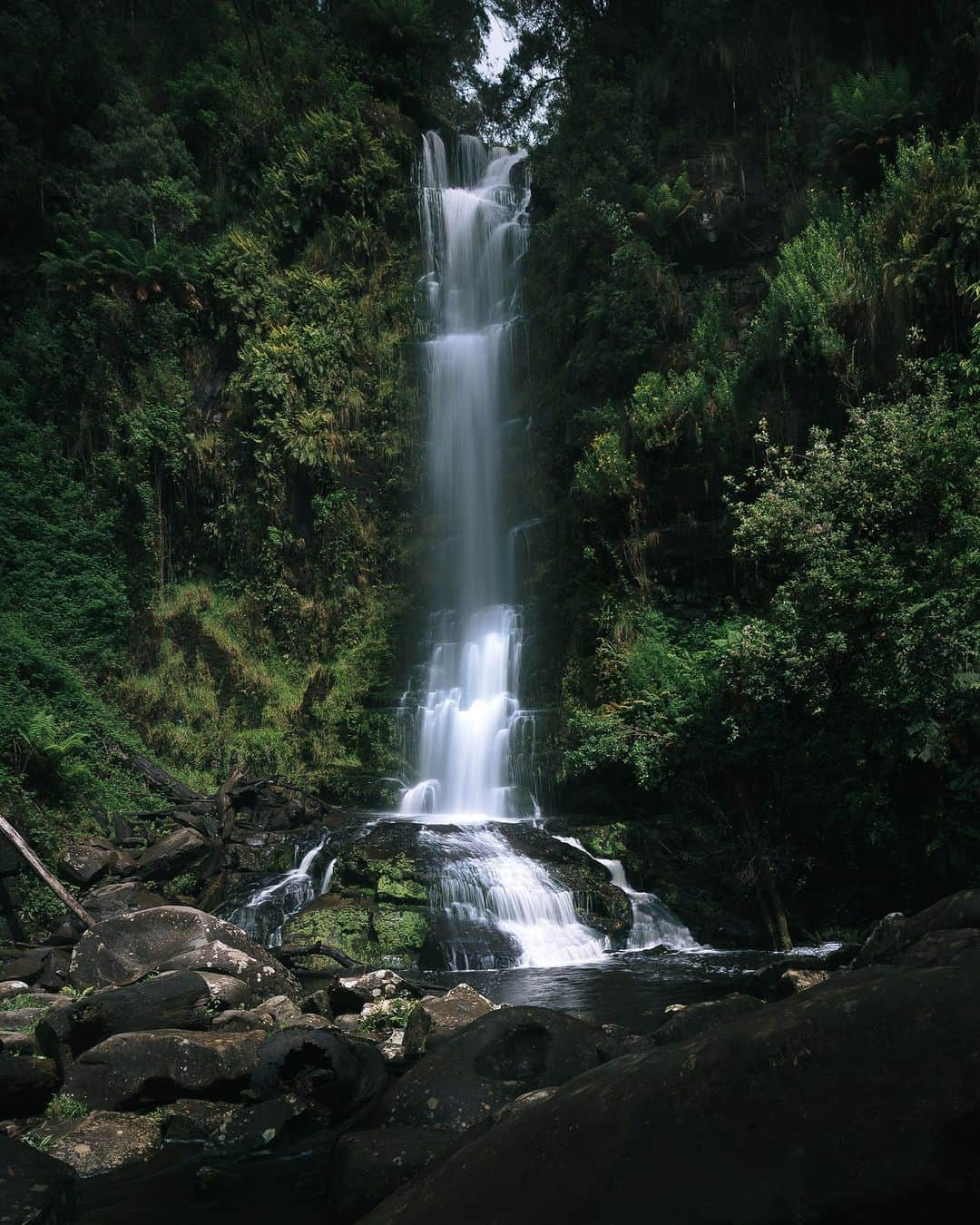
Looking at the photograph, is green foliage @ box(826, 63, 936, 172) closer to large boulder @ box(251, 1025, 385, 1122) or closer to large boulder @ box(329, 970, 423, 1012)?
large boulder @ box(329, 970, 423, 1012)

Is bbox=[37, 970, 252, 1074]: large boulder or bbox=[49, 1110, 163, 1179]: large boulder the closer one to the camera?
bbox=[49, 1110, 163, 1179]: large boulder

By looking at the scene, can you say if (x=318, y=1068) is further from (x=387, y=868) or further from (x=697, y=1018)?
(x=387, y=868)

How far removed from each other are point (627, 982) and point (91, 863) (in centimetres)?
821

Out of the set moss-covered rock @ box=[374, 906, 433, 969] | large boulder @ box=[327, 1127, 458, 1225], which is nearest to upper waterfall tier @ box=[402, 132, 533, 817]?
moss-covered rock @ box=[374, 906, 433, 969]

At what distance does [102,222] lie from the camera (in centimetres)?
2253

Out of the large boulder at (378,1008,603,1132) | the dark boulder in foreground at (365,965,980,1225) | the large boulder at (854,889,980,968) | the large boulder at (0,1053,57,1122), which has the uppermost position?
the dark boulder in foreground at (365,965,980,1225)

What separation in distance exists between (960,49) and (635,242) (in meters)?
6.55

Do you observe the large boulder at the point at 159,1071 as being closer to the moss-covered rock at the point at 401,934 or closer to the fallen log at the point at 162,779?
the moss-covered rock at the point at 401,934

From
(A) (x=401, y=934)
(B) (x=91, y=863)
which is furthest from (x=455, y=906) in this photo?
(B) (x=91, y=863)

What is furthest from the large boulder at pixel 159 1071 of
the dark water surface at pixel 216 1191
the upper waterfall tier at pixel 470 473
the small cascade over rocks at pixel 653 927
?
the upper waterfall tier at pixel 470 473

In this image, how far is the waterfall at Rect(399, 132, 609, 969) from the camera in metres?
11.8

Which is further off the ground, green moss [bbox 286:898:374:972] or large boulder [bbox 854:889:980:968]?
large boulder [bbox 854:889:980:968]

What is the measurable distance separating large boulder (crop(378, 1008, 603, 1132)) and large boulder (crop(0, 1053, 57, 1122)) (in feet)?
8.26

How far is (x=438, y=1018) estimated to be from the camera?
6.75 metres
